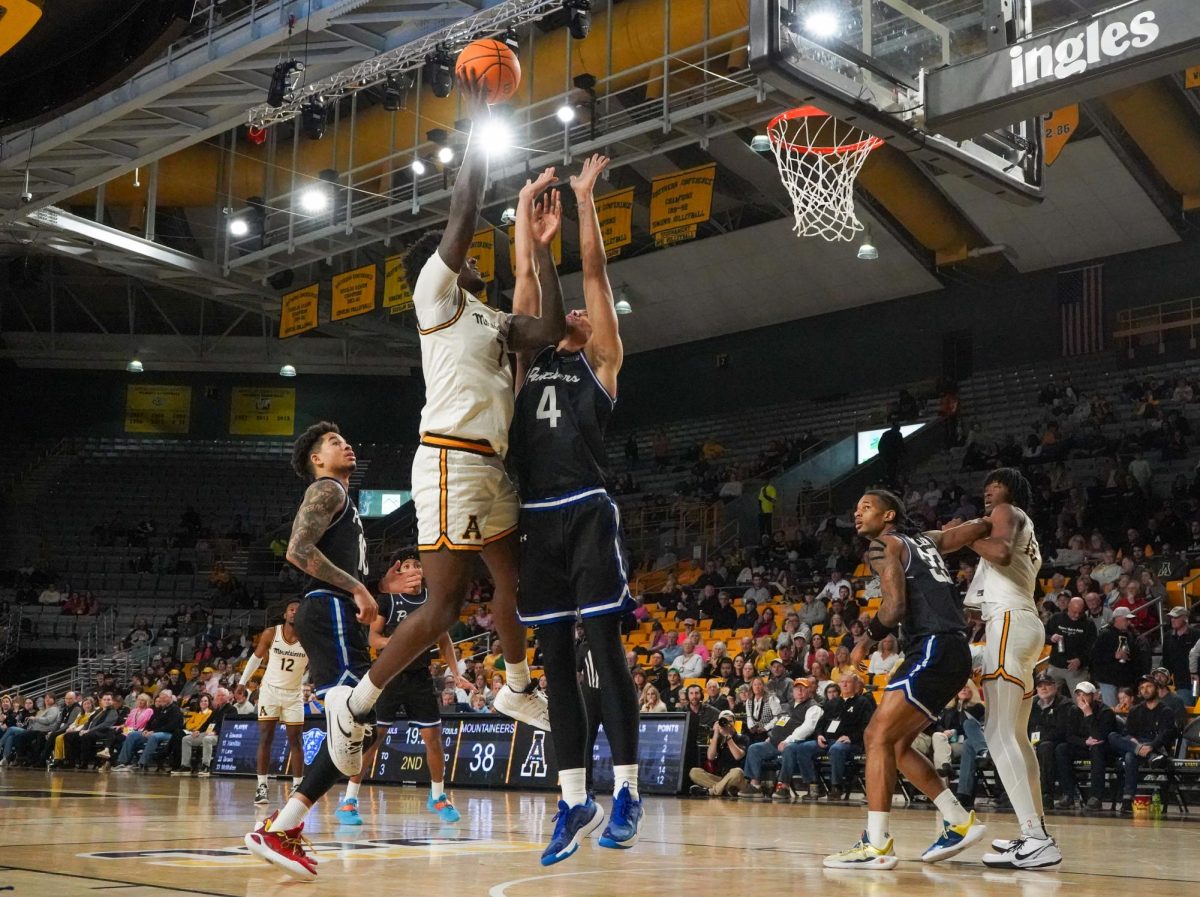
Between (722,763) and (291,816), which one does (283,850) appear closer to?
(291,816)

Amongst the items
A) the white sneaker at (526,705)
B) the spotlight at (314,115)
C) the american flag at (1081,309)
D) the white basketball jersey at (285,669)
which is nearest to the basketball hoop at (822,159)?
the spotlight at (314,115)

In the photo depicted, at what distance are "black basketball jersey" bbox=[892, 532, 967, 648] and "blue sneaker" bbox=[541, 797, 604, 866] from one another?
2237mm

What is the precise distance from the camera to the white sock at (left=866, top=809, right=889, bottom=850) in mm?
5949

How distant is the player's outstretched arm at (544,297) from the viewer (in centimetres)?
503

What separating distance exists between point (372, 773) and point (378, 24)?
9474 mm

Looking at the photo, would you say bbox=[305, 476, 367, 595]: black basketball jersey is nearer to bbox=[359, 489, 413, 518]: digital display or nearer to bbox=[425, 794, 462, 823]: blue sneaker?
bbox=[425, 794, 462, 823]: blue sneaker

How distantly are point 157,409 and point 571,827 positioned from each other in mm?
31041

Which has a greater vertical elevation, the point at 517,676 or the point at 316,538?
the point at 316,538

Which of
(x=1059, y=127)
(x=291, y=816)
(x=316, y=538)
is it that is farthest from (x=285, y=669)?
(x=1059, y=127)

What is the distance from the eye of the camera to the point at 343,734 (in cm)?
500

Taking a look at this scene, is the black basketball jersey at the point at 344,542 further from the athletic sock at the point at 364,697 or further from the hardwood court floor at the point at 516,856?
the athletic sock at the point at 364,697

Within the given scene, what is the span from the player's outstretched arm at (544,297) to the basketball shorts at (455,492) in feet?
1.61

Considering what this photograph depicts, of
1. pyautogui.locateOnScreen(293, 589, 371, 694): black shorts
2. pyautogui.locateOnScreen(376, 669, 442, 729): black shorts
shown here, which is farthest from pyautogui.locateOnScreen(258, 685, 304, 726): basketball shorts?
pyautogui.locateOnScreen(293, 589, 371, 694): black shorts

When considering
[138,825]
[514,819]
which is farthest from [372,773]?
[138,825]
